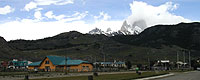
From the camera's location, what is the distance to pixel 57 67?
106m

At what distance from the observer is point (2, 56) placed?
578 ft

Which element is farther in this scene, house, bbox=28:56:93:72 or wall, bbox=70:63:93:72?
house, bbox=28:56:93:72

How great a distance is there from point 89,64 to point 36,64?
83.2 feet

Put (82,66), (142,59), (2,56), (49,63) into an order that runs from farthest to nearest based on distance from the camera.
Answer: (142,59)
(2,56)
(49,63)
(82,66)

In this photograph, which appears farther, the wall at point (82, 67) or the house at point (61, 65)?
the house at point (61, 65)

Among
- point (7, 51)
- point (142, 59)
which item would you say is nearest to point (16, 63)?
point (7, 51)

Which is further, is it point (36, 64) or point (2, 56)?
point (2, 56)

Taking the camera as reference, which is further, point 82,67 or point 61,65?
point 61,65

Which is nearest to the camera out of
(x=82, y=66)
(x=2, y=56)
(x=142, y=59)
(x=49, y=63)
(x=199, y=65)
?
(x=82, y=66)

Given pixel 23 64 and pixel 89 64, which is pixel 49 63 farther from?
pixel 23 64

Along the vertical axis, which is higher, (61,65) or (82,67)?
(61,65)

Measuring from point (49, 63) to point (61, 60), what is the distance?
23.6 feet

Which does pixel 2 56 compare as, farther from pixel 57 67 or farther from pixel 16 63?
pixel 57 67

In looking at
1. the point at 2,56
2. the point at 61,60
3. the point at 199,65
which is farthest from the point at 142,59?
the point at 2,56
